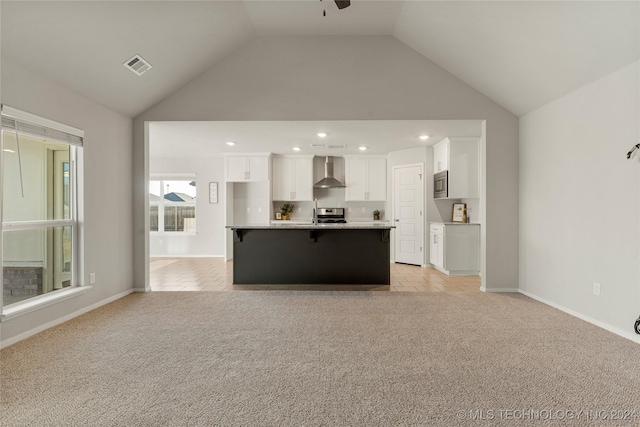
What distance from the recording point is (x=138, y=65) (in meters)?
3.45

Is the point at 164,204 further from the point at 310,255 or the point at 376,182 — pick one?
the point at 376,182

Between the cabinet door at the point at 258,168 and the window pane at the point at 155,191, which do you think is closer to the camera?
the cabinet door at the point at 258,168

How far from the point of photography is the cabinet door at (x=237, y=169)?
7.27 meters

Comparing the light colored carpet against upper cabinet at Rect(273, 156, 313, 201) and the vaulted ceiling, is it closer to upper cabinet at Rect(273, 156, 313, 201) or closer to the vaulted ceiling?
the vaulted ceiling

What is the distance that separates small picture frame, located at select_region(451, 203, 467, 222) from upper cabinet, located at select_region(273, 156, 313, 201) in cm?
321

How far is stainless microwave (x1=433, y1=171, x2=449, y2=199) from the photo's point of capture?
5.82 metres

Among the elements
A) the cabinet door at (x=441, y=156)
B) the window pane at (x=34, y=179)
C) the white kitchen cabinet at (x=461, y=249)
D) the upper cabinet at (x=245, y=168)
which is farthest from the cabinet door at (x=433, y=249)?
the window pane at (x=34, y=179)

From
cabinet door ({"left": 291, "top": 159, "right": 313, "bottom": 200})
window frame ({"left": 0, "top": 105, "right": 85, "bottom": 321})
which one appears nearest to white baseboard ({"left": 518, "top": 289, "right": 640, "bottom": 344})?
cabinet door ({"left": 291, "top": 159, "right": 313, "bottom": 200})

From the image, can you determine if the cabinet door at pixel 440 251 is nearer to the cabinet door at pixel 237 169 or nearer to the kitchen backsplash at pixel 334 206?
the kitchen backsplash at pixel 334 206

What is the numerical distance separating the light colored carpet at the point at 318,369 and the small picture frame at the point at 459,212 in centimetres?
264

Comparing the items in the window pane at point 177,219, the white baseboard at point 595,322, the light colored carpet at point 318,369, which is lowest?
the light colored carpet at point 318,369

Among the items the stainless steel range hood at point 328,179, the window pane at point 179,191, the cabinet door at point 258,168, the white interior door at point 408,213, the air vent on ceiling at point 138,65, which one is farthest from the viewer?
the window pane at point 179,191

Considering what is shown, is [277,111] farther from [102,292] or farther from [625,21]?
[625,21]

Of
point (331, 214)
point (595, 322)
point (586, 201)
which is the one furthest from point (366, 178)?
point (595, 322)
